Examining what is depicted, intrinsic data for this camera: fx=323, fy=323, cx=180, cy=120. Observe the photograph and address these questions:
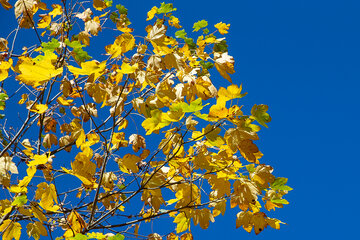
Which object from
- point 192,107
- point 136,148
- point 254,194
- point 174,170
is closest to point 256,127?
point 192,107

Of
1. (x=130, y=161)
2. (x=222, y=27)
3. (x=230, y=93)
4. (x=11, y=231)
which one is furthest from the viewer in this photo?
(x=222, y=27)

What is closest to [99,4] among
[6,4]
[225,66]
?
[6,4]

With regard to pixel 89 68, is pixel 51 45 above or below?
above

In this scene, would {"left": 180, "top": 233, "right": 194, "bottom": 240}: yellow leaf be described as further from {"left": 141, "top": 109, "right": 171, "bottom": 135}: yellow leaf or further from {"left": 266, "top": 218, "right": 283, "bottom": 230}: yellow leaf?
{"left": 141, "top": 109, "right": 171, "bottom": 135}: yellow leaf

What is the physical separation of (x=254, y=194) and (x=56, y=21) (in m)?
2.18

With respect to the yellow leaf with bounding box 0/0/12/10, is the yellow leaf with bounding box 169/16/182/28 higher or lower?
higher

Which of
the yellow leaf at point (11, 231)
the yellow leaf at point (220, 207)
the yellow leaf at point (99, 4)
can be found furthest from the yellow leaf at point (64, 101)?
the yellow leaf at point (220, 207)

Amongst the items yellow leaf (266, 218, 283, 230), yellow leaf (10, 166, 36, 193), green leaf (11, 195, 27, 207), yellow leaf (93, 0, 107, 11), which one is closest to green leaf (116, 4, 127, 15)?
yellow leaf (93, 0, 107, 11)

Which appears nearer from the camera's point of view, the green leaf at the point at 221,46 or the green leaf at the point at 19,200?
the green leaf at the point at 19,200

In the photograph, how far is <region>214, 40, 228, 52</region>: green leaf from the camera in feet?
7.77

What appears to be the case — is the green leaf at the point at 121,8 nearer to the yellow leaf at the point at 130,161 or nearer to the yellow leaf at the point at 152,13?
the yellow leaf at the point at 152,13

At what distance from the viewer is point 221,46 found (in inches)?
93.5

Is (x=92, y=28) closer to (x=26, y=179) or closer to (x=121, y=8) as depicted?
(x=121, y=8)

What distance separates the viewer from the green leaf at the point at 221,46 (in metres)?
2.37
